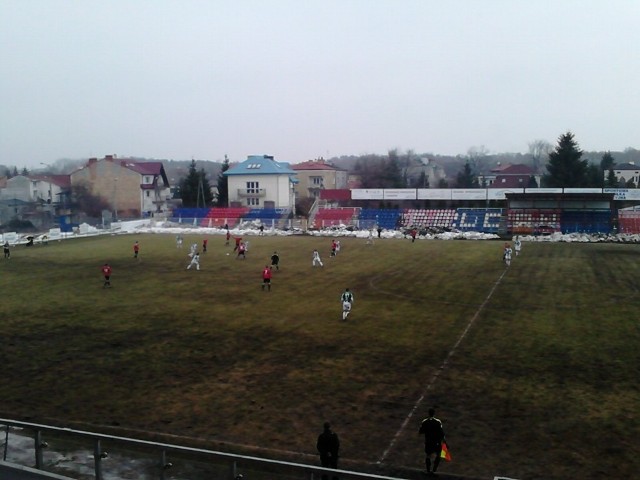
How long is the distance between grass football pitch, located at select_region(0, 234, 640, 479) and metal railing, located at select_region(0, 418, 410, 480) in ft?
8.54

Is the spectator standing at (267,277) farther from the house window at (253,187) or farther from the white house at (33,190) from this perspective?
the white house at (33,190)

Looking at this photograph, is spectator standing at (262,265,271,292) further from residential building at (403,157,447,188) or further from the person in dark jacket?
residential building at (403,157,447,188)

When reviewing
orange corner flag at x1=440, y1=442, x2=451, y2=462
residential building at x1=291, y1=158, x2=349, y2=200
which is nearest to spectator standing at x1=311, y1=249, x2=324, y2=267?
orange corner flag at x1=440, y1=442, x2=451, y2=462

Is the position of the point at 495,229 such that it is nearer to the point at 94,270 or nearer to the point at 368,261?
the point at 368,261

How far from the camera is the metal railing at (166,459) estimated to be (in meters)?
8.28

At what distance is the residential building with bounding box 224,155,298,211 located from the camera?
287ft

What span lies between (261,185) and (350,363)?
72837mm

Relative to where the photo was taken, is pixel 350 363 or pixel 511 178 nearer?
pixel 350 363

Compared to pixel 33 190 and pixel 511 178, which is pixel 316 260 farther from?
pixel 511 178

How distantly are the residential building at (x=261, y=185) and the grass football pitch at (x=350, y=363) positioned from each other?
5473 cm

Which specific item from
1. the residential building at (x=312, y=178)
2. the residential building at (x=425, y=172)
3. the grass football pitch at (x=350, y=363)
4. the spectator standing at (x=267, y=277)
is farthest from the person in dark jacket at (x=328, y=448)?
the residential building at (x=425, y=172)

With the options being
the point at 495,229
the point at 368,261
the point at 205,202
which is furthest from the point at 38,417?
the point at 205,202

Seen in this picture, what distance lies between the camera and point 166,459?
9.10m

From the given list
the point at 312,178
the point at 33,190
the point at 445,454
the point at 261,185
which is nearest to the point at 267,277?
the point at 445,454
